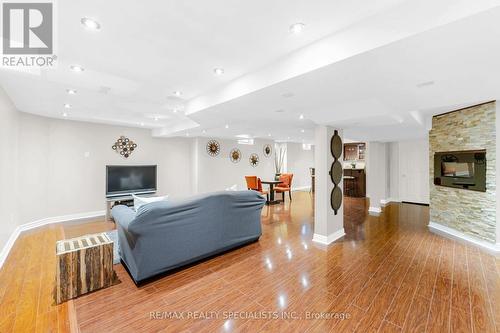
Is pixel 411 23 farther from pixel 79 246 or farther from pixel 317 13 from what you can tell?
pixel 79 246

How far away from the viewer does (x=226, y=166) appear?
845cm

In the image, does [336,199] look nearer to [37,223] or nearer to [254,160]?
[254,160]

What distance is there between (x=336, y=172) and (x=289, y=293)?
8.39 feet

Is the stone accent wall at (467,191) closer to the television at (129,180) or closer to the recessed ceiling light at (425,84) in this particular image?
the recessed ceiling light at (425,84)

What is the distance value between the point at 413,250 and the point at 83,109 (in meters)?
6.74

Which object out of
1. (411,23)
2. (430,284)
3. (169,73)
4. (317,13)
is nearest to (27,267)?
(169,73)

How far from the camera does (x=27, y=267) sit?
2.91 m

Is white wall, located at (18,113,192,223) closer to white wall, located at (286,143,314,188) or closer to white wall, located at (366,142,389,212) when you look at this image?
white wall, located at (286,143,314,188)

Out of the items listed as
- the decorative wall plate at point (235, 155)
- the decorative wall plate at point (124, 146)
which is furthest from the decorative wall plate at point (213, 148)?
the decorative wall plate at point (124, 146)

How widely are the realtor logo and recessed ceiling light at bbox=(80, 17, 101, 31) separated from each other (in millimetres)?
191

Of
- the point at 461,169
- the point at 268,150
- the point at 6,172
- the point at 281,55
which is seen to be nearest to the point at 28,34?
the point at 281,55

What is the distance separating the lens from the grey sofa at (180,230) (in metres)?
2.45

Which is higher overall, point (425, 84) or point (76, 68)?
point (76, 68)

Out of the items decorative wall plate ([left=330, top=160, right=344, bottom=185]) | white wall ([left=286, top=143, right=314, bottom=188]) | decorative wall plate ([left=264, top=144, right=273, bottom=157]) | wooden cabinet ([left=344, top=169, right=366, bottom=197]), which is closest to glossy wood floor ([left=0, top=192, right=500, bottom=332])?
decorative wall plate ([left=330, top=160, right=344, bottom=185])
